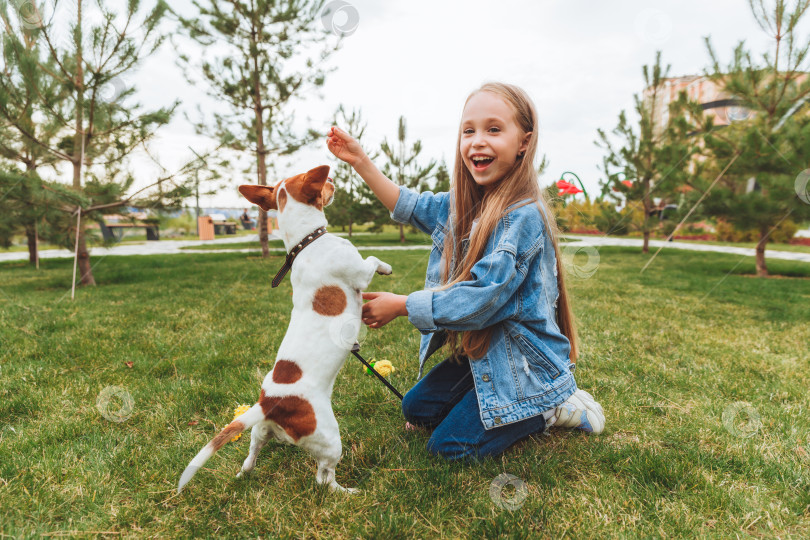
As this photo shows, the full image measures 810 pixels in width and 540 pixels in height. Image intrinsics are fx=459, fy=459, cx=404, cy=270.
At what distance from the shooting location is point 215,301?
17.1 feet

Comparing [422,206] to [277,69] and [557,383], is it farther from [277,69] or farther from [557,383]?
[277,69]

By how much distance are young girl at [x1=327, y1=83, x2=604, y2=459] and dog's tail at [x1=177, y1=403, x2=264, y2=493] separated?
51cm

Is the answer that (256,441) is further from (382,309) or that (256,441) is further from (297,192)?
(297,192)

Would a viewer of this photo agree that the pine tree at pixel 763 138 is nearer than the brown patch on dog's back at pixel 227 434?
No

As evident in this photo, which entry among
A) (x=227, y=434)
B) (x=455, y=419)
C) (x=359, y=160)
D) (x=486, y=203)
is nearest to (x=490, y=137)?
(x=486, y=203)

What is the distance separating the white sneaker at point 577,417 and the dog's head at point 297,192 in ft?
4.86

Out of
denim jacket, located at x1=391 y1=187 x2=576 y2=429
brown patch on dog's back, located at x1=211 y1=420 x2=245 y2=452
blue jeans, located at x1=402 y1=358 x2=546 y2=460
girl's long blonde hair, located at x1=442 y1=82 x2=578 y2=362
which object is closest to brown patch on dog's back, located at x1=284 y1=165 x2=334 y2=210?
denim jacket, located at x1=391 y1=187 x2=576 y2=429

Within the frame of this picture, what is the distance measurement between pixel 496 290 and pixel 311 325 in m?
0.67

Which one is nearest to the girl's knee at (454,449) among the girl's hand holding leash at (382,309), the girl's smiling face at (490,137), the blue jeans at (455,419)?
the blue jeans at (455,419)

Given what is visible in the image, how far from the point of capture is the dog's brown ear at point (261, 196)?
62.7 inches

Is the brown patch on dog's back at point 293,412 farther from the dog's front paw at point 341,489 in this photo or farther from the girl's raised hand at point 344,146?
the girl's raised hand at point 344,146

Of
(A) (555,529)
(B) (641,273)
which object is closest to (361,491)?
(A) (555,529)

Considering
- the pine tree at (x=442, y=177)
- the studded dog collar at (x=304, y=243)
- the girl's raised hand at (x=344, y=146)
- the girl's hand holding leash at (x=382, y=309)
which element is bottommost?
the girl's hand holding leash at (x=382, y=309)

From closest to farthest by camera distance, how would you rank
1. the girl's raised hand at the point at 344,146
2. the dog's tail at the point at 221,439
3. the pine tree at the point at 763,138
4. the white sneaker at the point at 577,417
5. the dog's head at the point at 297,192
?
the dog's tail at the point at 221,439 < the dog's head at the point at 297,192 < the girl's raised hand at the point at 344,146 < the white sneaker at the point at 577,417 < the pine tree at the point at 763,138
